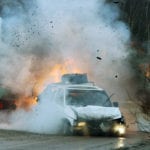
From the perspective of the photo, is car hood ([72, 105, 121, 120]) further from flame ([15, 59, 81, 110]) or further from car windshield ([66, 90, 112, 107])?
flame ([15, 59, 81, 110])

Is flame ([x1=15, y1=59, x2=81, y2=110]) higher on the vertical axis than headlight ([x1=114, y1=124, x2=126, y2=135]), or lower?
higher

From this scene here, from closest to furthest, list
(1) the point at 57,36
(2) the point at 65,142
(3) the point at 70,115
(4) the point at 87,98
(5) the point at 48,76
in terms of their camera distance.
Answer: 1. (2) the point at 65,142
2. (3) the point at 70,115
3. (4) the point at 87,98
4. (1) the point at 57,36
5. (5) the point at 48,76

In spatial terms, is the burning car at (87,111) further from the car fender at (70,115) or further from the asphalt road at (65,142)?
the asphalt road at (65,142)

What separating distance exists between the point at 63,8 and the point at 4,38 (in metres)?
2.63

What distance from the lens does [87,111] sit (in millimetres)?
16953

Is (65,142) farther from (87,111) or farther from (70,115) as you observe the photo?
(87,111)

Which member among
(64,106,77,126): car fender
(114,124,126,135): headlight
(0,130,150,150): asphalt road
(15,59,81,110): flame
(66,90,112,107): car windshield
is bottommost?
(0,130,150,150): asphalt road

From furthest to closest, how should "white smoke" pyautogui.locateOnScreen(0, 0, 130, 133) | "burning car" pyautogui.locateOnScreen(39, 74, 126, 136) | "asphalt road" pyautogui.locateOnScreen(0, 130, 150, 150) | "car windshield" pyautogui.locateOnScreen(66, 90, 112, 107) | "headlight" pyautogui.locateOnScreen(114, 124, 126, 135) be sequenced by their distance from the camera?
"white smoke" pyautogui.locateOnScreen(0, 0, 130, 133) < "car windshield" pyautogui.locateOnScreen(66, 90, 112, 107) < "headlight" pyautogui.locateOnScreen(114, 124, 126, 135) < "burning car" pyautogui.locateOnScreen(39, 74, 126, 136) < "asphalt road" pyautogui.locateOnScreen(0, 130, 150, 150)

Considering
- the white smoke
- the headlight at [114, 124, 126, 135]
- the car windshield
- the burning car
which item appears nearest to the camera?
→ the burning car

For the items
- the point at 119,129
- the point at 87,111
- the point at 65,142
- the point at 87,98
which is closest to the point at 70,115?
the point at 87,111

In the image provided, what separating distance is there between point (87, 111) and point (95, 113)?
9.8 inches

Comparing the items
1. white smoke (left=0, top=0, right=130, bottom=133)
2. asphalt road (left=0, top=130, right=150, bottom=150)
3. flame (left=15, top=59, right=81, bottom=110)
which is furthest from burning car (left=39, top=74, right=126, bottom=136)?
white smoke (left=0, top=0, right=130, bottom=133)

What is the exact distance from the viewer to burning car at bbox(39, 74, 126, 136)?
1664cm

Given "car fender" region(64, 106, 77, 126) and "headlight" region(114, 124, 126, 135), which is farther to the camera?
"headlight" region(114, 124, 126, 135)
